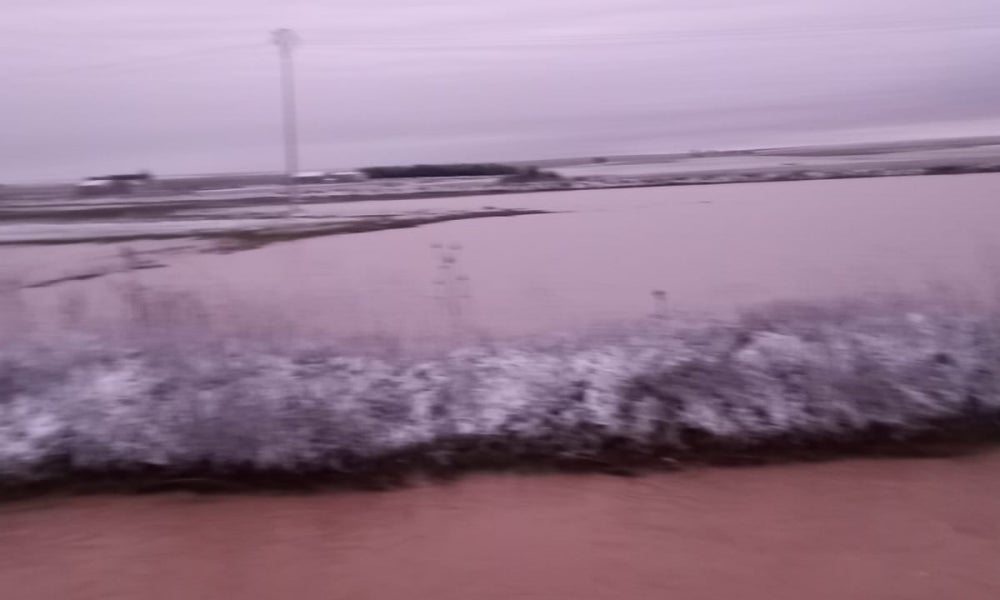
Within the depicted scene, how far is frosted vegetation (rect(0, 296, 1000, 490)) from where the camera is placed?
274 inches

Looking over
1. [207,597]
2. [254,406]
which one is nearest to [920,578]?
[207,597]

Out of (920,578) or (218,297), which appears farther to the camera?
(218,297)

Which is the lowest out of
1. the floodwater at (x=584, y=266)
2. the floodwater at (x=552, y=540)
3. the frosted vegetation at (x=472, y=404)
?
the floodwater at (x=552, y=540)

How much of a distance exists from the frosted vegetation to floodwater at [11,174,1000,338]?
154 centimetres

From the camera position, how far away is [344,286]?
14492 millimetres

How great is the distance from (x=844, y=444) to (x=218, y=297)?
28.8 feet

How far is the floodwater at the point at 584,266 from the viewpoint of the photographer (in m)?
11.4

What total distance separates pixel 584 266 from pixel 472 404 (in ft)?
30.0

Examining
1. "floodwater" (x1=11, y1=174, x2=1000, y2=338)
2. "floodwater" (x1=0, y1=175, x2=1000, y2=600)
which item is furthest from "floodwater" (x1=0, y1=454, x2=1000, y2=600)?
"floodwater" (x1=11, y1=174, x2=1000, y2=338)

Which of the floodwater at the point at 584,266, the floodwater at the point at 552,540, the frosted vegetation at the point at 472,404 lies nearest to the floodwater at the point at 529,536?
the floodwater at the point at 552,540

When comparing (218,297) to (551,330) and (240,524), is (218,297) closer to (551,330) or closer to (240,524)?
(551,330)

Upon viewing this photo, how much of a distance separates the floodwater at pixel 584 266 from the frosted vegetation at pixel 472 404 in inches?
60.7

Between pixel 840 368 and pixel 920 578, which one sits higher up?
pixel 840 368

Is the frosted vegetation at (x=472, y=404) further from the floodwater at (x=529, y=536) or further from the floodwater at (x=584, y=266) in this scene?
the floodwater at (x=584, y=266)
